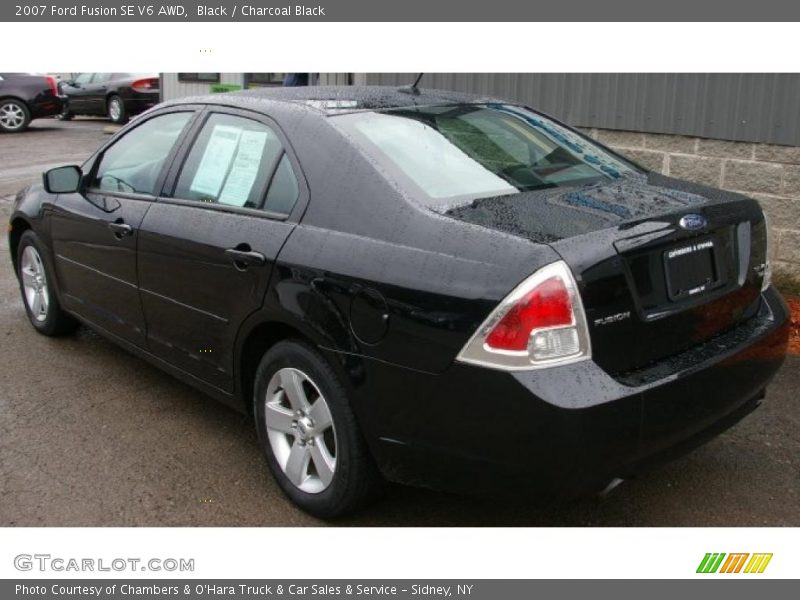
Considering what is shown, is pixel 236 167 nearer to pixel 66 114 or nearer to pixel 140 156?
pixel 140 156

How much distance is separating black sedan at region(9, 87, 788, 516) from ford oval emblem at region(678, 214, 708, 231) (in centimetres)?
2

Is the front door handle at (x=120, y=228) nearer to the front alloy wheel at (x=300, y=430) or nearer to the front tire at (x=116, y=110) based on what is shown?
the front alloy wheel at (x=300, y=430)

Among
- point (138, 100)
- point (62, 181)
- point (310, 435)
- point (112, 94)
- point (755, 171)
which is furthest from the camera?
point (112, 94)

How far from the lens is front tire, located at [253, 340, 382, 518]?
123 inches

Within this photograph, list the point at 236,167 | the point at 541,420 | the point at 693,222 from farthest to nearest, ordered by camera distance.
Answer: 1. the point at 236,167
2. the point at 693,222
3. the point at 541,420

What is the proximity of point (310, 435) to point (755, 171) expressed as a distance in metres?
4.33

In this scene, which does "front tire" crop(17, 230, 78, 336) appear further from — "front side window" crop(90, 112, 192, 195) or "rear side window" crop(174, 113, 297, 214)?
"rear side window" crop(174, 113, 297, 214)

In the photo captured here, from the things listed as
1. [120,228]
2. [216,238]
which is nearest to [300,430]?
[216,238]

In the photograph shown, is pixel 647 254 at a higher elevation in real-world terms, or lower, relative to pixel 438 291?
higher

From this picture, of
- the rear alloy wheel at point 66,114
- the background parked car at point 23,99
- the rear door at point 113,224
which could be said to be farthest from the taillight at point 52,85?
the rear door at point 113,224

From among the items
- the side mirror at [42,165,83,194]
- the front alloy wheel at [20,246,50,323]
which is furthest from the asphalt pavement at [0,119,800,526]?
the side mirror at [42,165,83,194]

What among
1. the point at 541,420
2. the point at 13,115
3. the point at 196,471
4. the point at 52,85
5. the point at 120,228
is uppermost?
the point at 52,85

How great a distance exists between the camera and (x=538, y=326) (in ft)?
8.63

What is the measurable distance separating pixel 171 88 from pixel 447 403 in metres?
17.6
